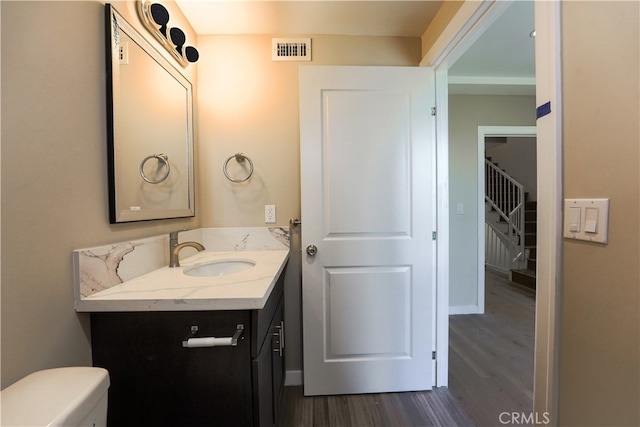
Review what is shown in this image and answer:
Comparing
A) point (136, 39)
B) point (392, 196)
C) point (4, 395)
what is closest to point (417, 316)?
point (392, 196)

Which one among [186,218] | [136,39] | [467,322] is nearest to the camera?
[136,39]

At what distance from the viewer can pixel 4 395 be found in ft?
1.81

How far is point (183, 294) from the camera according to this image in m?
0.85

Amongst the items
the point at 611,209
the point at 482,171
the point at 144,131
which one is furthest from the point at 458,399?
the point at 144,131

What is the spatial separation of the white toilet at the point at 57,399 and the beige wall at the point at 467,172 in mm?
2927

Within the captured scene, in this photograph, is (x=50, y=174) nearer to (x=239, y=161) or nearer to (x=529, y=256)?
(x=239, y=161)

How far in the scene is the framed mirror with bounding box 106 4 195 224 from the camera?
0.97 m

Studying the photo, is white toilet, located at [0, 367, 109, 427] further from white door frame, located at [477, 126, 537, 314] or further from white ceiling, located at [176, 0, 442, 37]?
white door frame, located at [477, 126, 537, 314]

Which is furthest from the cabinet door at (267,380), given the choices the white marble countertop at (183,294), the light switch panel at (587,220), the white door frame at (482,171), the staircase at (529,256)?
the staircase at (529,256)

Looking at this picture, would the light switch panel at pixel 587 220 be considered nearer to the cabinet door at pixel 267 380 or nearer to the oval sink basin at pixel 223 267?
the cabinet door at pixel 267 380

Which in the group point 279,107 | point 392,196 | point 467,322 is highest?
point 279,107

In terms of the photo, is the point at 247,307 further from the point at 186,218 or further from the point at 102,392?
the point at 186,218

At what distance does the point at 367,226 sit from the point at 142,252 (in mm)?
1201

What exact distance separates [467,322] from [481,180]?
1.53 meters
